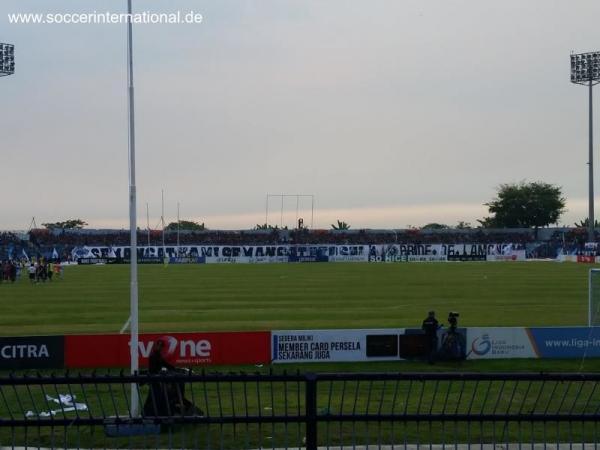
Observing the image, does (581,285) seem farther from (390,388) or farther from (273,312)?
(390,388)

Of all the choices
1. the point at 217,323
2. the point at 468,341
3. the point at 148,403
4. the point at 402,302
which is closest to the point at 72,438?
the point at 148,403

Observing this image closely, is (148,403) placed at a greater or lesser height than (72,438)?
greater

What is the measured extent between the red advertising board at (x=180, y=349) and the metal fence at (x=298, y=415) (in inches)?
122

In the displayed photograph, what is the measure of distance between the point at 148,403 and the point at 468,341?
12.3 meters

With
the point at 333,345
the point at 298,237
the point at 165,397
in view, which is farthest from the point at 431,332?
the point at 298,237

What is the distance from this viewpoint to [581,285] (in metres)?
46.9

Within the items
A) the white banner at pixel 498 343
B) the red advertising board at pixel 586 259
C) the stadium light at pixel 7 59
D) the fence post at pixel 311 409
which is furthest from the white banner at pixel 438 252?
the fence post at pixel 311 409

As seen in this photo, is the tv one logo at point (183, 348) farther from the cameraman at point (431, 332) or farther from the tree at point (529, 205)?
the tree at point (529, 205)

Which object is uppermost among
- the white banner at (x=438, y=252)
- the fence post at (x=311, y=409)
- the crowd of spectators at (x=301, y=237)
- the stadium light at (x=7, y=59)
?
the stadium light at (x=7, y=59)

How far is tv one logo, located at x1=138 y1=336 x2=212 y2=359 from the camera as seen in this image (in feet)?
63.4

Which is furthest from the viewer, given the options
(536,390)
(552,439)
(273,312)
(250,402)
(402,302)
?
(402,302)

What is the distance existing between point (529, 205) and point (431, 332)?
12423 cm

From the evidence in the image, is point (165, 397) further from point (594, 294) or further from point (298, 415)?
point (594, 294)

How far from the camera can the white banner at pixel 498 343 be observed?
20797mm
